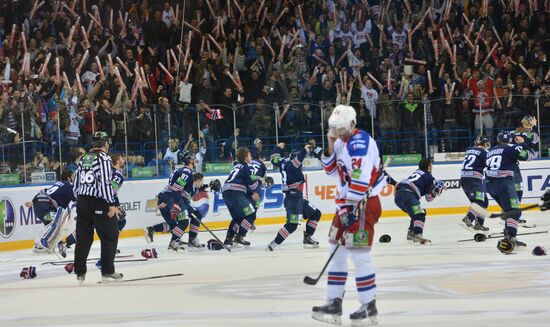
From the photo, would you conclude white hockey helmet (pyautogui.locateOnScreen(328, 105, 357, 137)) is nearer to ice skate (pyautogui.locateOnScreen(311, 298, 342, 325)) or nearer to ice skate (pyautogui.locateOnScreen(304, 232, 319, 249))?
ice skate (pyautogui.locateOnScreen(311, 298, 342, 325))

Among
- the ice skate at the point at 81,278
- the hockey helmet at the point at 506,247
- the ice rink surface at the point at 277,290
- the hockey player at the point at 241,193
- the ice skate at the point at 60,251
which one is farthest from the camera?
the hockey player at the point at 241,193

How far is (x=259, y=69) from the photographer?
23094mm

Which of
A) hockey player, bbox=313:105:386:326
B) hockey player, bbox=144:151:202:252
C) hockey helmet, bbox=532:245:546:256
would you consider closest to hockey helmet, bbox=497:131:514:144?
hockey helmet, bbox=532:245:546:256

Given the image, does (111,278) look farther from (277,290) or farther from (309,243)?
(309,243)

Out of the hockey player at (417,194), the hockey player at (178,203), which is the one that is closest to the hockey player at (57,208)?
the hockey player at (178,203)

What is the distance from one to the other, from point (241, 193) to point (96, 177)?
4918 mm

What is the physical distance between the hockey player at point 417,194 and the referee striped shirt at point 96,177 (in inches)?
227

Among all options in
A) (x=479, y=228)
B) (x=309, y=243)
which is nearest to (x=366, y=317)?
(x=309, y=243)

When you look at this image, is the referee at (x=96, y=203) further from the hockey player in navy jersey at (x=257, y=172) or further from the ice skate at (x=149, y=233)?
the ice skate at (x=149, y=233)

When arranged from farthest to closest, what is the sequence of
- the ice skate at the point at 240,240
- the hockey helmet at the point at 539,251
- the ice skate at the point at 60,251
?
the ice skate at the point at 240,240, the ice skate at the point at 60,251, the hockey helmet at the point at 539,251

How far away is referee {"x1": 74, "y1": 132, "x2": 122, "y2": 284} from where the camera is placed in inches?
467

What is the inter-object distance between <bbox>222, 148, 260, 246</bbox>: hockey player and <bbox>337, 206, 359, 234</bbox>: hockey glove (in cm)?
813

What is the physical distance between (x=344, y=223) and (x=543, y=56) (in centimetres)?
1604

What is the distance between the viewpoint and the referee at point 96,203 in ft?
38.9
